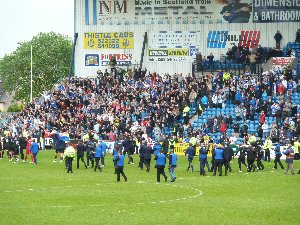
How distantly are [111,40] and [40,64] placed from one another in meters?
54.9

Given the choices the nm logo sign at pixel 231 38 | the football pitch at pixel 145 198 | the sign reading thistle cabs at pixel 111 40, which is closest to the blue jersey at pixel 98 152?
the football pitch at pixel 145 198

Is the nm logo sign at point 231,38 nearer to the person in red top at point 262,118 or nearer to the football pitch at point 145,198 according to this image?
the person in red top at point 262,118

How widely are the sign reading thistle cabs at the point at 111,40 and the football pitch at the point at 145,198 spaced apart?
28838 millimetres

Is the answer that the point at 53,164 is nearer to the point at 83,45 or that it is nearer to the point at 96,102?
the point at 96,102

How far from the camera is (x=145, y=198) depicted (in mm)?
36312

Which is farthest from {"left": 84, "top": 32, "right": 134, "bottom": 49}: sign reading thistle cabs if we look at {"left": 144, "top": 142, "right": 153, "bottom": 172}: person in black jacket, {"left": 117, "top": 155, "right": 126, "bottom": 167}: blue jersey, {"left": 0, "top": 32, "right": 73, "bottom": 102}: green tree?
{"left": 0, "top": 32, "right": 73, "bottom": 102}: green tree

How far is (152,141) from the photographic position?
63.8 meters

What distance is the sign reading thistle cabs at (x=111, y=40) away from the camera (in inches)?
3098

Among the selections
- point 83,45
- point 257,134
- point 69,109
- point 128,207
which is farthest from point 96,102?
point 128,207

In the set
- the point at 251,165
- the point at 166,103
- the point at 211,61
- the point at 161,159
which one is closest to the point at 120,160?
the point at 161,159

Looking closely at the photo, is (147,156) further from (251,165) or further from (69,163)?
(251,165)

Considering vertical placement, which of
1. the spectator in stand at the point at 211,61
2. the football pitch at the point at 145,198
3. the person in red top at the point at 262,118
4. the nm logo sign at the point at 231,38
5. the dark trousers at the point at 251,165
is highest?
the nm logo sign at the point at 231,38

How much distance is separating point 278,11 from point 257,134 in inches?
647

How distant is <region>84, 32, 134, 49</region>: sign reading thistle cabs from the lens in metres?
78.7
